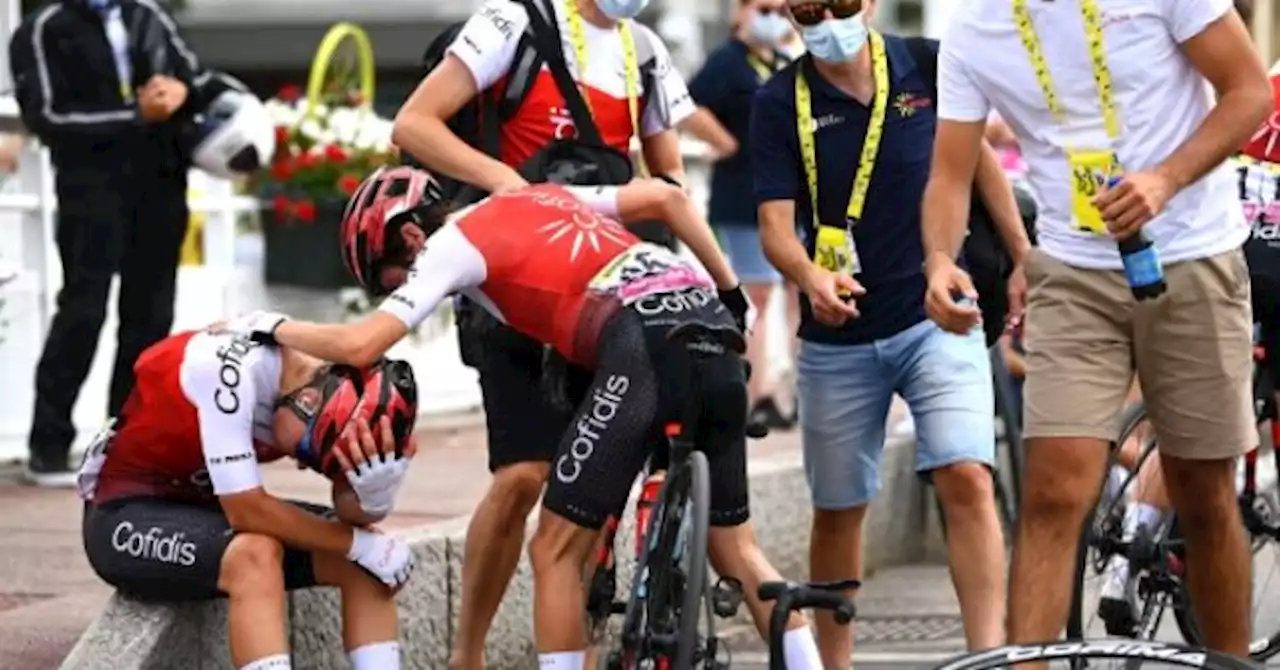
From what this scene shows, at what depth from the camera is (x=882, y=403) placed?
24.7 feet

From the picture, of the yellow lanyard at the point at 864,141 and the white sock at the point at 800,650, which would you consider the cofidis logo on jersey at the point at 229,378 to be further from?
the yellow lanyard at the point at 864,141

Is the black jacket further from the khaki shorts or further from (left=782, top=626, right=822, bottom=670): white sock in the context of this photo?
the khaki shorts

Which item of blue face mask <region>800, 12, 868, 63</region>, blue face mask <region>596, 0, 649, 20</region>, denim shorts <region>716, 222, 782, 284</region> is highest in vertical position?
blue face mask <region>596, 0, 649, 20</region>

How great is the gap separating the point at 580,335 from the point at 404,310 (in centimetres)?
39

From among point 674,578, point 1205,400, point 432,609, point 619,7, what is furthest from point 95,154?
point 1205,400

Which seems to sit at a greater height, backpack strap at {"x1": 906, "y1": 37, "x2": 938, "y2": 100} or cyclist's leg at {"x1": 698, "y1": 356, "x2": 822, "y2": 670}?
backpack strap at {"x1": 906, "y1": 37, "x2": 938, "y2": 100}

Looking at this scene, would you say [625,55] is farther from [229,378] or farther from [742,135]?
[742,135]

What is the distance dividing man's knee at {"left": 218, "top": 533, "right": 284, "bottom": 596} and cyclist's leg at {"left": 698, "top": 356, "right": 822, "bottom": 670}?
0.90 metres

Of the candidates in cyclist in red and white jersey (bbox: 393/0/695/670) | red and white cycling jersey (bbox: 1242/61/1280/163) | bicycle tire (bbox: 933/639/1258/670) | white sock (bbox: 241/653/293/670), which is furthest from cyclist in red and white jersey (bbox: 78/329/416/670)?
red and white cycling jersey (bbox: 1242/61/1280/163)

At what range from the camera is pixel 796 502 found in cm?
986

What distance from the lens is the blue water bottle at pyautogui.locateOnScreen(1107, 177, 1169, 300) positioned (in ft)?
19.6

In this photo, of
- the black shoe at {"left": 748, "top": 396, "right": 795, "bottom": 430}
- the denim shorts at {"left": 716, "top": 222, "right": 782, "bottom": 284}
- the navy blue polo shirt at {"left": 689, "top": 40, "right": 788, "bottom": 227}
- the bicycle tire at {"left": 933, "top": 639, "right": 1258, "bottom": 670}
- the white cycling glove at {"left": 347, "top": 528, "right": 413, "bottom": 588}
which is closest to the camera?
the bicycle tire at {"left": 933, "top": 639, "right": 1258, "bottom": 670}

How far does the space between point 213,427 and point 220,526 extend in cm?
29

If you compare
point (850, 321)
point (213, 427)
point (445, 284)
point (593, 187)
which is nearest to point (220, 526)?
point (213, 427)
